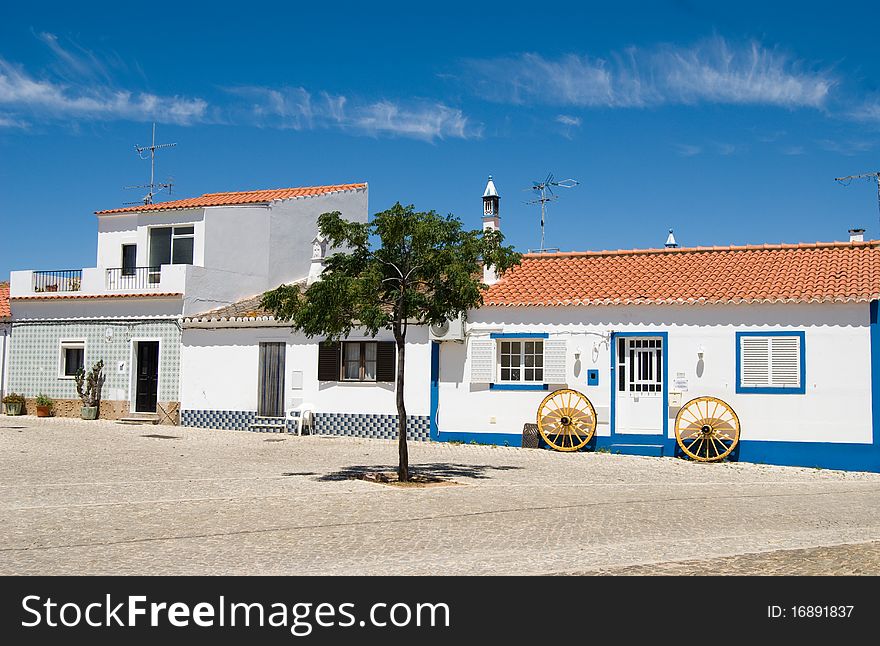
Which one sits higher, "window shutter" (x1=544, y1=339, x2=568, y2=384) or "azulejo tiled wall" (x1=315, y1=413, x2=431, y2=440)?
"window shutter" (x1=544, y1=339, x2=568, y2=384)

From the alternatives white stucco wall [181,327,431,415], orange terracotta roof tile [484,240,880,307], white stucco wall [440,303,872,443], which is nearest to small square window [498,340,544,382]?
white stucco wall [440,303,872,443]

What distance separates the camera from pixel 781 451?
727 inches

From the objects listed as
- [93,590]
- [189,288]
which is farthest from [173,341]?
[93,590]

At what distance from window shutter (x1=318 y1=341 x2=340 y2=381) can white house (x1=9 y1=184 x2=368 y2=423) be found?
173 inches

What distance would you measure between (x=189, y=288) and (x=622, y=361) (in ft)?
37.9

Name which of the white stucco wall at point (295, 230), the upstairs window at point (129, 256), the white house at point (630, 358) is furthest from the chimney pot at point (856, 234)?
the upstairs window at point (129, 256)

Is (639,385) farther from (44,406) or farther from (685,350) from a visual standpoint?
(44,406)

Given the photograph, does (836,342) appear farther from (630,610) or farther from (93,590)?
(93,590)

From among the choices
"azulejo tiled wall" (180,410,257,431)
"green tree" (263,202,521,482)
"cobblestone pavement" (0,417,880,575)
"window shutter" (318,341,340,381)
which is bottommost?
"cobblestone pavement" (0,417,880,575)

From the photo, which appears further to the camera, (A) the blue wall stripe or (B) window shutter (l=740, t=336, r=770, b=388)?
(A) the blue wall stripe

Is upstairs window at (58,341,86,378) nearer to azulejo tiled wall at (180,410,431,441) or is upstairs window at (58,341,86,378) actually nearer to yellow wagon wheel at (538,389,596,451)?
azulejo tiled wall at (180,410,431,441)

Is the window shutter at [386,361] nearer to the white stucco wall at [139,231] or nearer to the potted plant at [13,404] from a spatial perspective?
the white stucco wall at [139,231]

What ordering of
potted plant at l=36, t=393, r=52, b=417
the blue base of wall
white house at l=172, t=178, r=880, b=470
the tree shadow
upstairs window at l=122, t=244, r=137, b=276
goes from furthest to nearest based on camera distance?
upstairs window at l=122, t=244, r=137, b=276, potted plant at l=36, t=393, r=52, b=417, white house at l=172, t=178, r=880, b=470, the blue base of wall, the tree shadow

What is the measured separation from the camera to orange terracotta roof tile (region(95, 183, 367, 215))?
26914 millimetres
